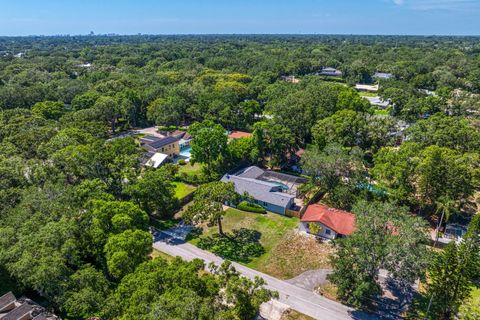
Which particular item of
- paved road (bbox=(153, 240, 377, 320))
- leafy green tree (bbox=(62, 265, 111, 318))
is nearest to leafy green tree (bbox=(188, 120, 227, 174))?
paved road (bbox=(153, 240, 377, 320))

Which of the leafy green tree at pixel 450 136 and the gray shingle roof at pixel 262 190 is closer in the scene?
the gray shingle roof at pixel 262 190

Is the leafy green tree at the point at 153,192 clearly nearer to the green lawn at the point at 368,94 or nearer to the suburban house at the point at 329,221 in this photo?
the suburban house at the point at 329,221

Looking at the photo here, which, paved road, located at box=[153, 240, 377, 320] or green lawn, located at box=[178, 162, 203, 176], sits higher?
green lawn, located at box=[178, 162, 203, 176]

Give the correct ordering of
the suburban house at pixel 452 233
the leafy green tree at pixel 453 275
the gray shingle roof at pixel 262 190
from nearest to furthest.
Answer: the leafy green tree at pixel 453 275 → the suburban house at pixel 452 233 → the gray shingle roof at pixel 262 190

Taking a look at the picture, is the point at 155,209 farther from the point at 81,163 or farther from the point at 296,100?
the point at 296,100

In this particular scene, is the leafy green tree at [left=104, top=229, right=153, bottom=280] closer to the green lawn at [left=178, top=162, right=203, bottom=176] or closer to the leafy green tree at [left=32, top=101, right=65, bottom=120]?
the green lawn at [left=178, top=162, right=203, bottom=176]

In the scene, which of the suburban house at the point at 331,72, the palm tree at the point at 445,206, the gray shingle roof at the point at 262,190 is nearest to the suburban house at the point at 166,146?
the gray shingle roof at the point at 262,190

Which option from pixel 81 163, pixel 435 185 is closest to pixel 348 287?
pixel 435 185
